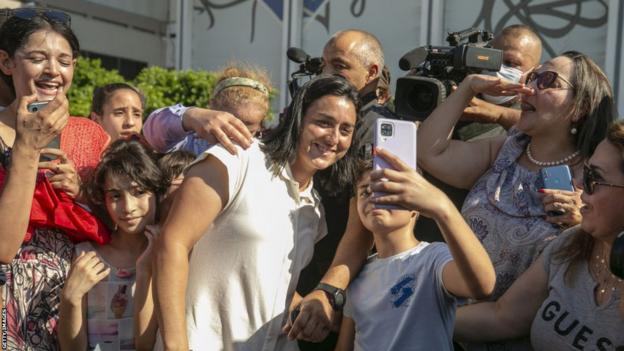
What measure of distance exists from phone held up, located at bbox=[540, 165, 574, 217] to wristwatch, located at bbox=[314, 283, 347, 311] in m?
0.78

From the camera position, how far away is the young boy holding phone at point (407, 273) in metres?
2.13

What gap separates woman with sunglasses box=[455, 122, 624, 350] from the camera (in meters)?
2.46

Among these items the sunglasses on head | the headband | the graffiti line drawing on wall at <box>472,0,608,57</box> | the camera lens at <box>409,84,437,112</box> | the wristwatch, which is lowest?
the wristwatch

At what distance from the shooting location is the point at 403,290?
2.62m

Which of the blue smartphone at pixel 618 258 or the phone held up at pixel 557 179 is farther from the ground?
the phone held up at pixel 557 179

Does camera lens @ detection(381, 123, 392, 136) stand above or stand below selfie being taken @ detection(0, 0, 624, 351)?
above

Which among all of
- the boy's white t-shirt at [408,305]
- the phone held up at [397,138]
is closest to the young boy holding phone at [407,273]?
the boy's white t-shirt at [408,305]

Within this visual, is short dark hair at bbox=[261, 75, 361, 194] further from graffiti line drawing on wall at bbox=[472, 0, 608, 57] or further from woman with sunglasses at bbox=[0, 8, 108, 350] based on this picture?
graffiti line drawing on wall at bbox=[472, 0, 608, 57]

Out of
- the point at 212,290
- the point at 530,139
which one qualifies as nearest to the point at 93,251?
the point at 212,290

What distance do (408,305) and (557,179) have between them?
0.71 meters

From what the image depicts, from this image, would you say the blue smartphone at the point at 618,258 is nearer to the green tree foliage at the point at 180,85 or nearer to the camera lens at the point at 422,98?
the camera lens at the point at 422,98

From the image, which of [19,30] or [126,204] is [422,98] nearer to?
[126,204]

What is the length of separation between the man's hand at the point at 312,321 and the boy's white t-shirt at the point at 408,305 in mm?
135

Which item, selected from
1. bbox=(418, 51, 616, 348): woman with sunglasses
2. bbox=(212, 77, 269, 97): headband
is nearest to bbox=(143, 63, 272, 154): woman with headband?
bbox=(212, 77, 269, 97): headband
